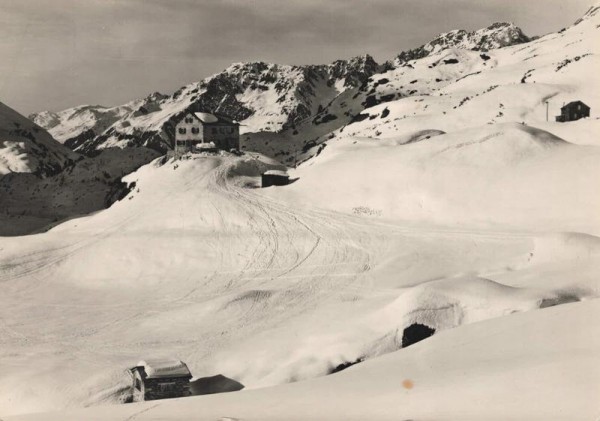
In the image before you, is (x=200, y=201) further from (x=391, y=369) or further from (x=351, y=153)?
(x=391, y=369)

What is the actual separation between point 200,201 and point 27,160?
299ft

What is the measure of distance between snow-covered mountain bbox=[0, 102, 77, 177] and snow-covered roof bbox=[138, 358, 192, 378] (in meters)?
110

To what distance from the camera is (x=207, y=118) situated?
343 ft

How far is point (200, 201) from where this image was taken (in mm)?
67812

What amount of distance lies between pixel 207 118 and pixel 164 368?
75.8 metres

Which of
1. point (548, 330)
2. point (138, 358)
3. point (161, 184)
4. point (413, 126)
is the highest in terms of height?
point (413, 126)

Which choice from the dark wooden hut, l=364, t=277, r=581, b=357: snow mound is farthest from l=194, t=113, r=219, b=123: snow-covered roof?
l=364, t=277, r=581, b=357: snow mound

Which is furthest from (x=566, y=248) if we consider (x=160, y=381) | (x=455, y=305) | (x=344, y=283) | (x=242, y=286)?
(x=160, y=381)

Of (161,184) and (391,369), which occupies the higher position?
(161,184)

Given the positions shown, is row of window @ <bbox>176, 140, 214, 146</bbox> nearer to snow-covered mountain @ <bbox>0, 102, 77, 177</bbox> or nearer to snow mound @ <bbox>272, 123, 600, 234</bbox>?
snow mound @ <bbox>272, 123, 600, 234</bbox>

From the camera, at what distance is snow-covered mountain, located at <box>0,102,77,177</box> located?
140 meters

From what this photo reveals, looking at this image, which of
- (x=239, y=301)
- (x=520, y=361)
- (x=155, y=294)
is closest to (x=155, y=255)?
(x=155, y=294)

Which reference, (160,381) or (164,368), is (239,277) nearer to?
(164,368)

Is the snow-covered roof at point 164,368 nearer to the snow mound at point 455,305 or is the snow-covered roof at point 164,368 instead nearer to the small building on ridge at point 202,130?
the snow mound at point 455,305
